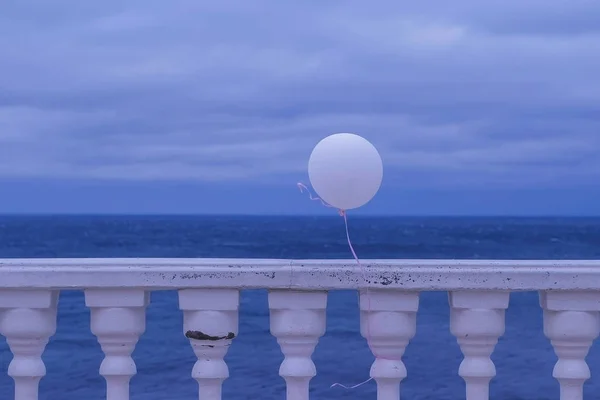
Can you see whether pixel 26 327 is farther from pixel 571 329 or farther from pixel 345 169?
pixel 571 329

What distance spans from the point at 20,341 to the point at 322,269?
113 cm

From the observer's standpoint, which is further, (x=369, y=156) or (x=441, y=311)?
(x=441, y=311)

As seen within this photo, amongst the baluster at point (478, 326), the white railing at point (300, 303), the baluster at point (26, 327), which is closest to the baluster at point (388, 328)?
the white railing at point (300, 303)

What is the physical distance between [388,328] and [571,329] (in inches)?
25.6

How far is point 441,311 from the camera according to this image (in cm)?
2261

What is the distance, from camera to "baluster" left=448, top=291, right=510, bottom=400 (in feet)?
8.44

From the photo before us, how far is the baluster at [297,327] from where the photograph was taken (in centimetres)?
258

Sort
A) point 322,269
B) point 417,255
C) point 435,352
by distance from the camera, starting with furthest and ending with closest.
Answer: point 417,255
point 435,352
point 322,269

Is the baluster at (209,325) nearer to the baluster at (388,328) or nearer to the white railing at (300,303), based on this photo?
the white railing at (300,303)

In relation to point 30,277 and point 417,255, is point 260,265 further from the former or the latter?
point 417,255

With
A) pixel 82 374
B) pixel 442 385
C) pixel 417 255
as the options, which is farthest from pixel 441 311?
pixel 417 255

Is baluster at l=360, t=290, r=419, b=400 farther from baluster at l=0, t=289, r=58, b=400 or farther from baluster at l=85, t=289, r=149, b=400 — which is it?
baluster at l=0, t=289, r=58, b=400

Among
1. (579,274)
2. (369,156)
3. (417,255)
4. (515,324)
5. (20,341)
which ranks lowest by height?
(20,341)

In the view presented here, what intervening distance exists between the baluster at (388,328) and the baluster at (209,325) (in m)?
0.47
